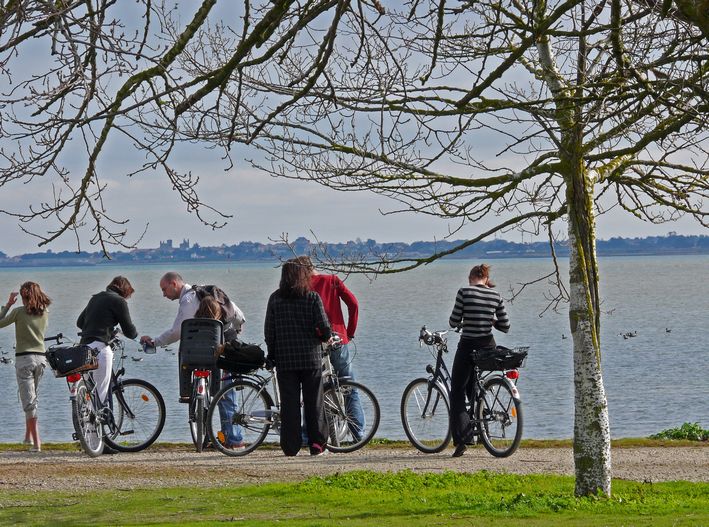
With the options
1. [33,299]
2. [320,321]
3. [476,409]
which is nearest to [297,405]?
[320,321]

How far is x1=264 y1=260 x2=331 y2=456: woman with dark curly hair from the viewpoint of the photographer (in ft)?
39.2

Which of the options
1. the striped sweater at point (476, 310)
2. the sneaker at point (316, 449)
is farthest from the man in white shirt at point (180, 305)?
the striped sweater at point (476, 310)

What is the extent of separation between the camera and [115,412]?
1325 cm

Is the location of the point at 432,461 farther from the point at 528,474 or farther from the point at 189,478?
the point at 189,478

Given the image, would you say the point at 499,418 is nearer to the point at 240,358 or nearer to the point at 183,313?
the point at 240,358

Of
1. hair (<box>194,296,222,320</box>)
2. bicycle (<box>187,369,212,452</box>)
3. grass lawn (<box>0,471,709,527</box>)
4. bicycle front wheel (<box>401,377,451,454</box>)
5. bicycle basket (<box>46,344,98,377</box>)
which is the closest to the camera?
grass lawn (<box>0,471,709,527</box>)

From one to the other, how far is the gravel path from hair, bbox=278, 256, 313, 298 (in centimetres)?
167

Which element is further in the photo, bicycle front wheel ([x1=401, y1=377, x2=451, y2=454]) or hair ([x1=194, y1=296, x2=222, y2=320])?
bicycle front wheel ([x1=401, y1=377, x2=451, y2=454])

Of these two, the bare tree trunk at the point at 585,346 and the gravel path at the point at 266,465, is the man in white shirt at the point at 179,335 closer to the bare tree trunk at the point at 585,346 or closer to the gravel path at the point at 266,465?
the gravel path at the point at 266,465

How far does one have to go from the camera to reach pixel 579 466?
988 cm

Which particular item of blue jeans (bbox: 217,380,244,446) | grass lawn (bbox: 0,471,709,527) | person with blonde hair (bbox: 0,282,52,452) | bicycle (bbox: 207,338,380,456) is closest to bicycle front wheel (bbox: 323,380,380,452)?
bicycle (bbox: 207,338,380,456)

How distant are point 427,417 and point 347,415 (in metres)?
0.88

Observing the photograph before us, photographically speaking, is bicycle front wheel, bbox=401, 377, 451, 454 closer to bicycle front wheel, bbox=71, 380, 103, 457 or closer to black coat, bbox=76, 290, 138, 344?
black coat, bbox=76, 290, 138, 344

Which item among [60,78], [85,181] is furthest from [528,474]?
[60,78]
